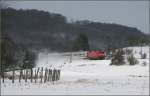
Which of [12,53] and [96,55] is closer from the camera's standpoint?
[12,53]

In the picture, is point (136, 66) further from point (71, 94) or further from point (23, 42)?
point (71, 94)

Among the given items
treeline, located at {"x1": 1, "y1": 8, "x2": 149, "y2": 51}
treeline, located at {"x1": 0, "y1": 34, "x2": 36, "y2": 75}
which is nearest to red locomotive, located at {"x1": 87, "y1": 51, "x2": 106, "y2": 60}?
treeline, located at {"x1": 1, "y1": 8, "x2": 149, "y2": 51}

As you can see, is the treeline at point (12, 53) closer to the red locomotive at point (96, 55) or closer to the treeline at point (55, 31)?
the treeline at point (55, 31)

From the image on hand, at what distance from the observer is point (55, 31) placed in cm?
7419

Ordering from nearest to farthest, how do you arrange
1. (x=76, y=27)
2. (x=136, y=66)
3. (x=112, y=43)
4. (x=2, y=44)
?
(x=136, y=66) < (x=2, y=44) < (x=76, y=27) < (x=112, y=43)

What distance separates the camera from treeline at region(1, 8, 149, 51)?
2283 inches

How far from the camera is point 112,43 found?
105 metres

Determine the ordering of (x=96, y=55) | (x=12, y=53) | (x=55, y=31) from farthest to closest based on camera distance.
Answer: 1. (x=55, y=31)
2. (x=96, y=55)
3. (x=12, y=53)

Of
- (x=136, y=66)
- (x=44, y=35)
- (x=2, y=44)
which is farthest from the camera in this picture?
(x=44, y=35)

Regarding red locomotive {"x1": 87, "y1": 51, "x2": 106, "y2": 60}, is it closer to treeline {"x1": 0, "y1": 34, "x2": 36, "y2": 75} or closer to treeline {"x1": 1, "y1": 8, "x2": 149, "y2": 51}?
treeline {"x1": 1, "y1": 8, "x2": 149, "y2": 51}

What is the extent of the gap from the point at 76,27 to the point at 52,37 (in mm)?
22465

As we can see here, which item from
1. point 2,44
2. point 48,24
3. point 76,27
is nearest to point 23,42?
point 2,44

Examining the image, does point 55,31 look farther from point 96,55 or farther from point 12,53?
point 12,53

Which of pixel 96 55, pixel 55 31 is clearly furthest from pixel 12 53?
pixel 55 31
